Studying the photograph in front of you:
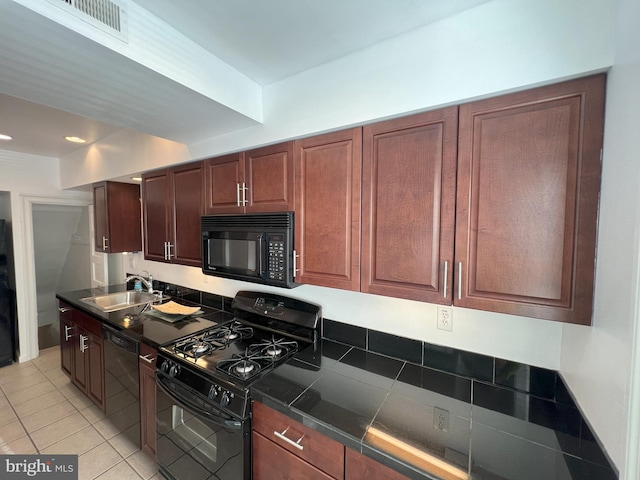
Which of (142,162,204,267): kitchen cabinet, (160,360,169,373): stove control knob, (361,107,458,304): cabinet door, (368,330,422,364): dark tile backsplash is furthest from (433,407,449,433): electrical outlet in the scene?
(142,162,204,267): kitchen cabinet

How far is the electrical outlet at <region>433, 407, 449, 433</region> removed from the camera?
98cm

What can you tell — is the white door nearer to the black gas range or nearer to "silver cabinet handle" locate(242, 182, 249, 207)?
the black gas range

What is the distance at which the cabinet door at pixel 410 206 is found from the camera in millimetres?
1028

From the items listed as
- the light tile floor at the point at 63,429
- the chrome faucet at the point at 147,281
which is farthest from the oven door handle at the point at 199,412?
the chrome faucet at the point at 147,281

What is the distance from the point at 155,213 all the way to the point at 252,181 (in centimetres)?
120

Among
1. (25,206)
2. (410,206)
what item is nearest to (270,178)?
(410,206)

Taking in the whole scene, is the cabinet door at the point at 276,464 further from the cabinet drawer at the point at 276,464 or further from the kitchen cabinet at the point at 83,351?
the kitchen cabinet at the point at 83,351

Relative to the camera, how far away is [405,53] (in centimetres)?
111

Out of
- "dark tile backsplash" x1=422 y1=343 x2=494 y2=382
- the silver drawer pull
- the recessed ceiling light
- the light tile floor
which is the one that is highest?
the recessed ceiling light

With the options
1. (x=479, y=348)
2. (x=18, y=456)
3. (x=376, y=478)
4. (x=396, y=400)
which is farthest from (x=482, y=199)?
(x=18, y=456)

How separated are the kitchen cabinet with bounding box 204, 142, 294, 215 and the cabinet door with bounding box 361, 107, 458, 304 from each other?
1.54 ft

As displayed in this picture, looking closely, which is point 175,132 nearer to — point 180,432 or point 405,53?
point 405,53

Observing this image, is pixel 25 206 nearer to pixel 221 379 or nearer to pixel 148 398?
pixel 148 398

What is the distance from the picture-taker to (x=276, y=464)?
114cm
